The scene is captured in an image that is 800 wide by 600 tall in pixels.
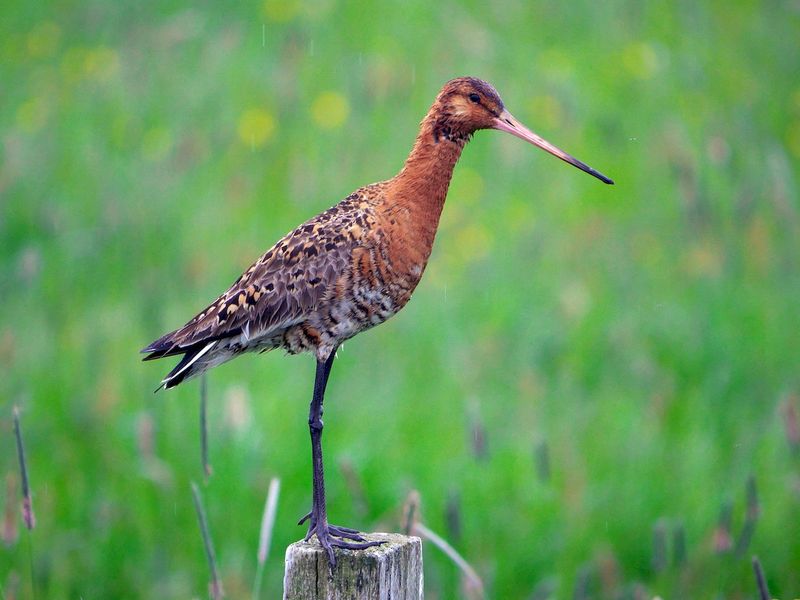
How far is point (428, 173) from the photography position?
4.59 metres

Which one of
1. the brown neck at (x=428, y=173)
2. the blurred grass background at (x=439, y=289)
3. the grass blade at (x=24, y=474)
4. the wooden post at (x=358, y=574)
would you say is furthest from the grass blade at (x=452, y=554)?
the grass blade at (x=24, y=474)

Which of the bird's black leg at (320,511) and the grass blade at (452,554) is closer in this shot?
the bird's black leg at (320,511)

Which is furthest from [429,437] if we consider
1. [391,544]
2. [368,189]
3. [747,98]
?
[747,98]

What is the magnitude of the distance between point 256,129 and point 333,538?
22.7 ft

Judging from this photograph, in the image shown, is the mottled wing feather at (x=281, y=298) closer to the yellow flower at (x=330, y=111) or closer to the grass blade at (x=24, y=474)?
the grass blade at (x=24, y=474)

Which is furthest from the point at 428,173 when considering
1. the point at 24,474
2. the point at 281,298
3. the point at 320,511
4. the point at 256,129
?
the point at 256,129

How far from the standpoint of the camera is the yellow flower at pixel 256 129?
10.5 metres

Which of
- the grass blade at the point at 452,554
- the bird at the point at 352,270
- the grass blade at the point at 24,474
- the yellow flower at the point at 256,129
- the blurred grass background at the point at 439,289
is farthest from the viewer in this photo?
the yellow flower at the point at 256,129

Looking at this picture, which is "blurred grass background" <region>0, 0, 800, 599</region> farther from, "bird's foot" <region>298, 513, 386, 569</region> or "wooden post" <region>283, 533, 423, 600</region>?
"wooden post" <region>283, 533, 423, 600</region>

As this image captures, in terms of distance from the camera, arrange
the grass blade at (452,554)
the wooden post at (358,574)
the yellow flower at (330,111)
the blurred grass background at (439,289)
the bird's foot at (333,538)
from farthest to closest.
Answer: the yellow flower at (330,111)
the blurred grass background at (439,289)
the grass blade at (452,554)
the bird's foot at (333,538)
the wooden post at (358,574)

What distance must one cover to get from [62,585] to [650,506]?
369 cm

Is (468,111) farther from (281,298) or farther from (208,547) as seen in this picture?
(208,547)

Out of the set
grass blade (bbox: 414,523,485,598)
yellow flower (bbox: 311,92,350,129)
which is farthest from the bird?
yellow flower (bbox: 311,92,350,129)

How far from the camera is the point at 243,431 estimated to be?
24.1 feet
